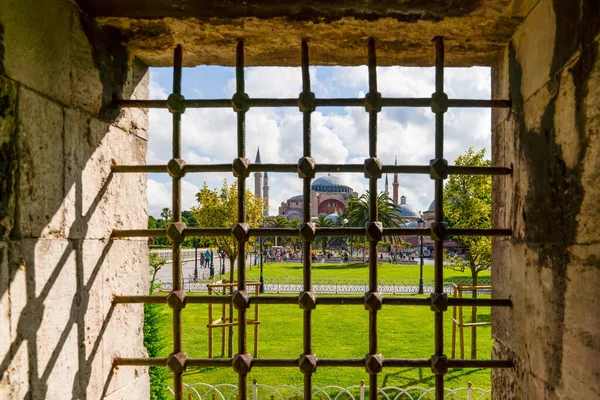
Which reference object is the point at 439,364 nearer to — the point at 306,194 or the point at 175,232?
the point at 306,194

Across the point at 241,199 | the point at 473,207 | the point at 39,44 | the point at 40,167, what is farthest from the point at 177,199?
the point at 473,207

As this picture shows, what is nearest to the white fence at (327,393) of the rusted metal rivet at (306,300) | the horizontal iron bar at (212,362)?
the horizontal iron bar at (212,362)

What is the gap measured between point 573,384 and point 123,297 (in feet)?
5.76

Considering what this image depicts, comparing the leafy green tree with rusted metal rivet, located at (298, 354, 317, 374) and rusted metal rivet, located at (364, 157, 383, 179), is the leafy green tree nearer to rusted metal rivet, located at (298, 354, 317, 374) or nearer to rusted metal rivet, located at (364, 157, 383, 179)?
rusted metal rivet, located at (298, 354, 317, 374)

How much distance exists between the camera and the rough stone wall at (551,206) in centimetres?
123

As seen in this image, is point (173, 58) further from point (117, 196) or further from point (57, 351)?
point (57, 351)

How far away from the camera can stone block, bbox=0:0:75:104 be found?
1292 millimetres

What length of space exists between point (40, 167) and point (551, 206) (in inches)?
72.0

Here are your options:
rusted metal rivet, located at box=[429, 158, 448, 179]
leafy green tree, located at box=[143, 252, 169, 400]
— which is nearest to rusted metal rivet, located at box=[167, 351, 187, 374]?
rusted metal rivet, located at box=[429, 158, 448, 179]

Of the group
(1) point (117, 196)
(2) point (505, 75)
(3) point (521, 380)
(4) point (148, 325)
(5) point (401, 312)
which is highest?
(2) point (505, 75)

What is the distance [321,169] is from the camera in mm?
1796

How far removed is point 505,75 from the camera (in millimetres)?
1840

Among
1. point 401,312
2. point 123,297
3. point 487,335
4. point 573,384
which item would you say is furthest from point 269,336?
point 573,384

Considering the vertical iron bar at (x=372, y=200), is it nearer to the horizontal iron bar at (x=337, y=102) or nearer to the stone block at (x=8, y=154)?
the horizontal iron bar at (x=337, y=102)
